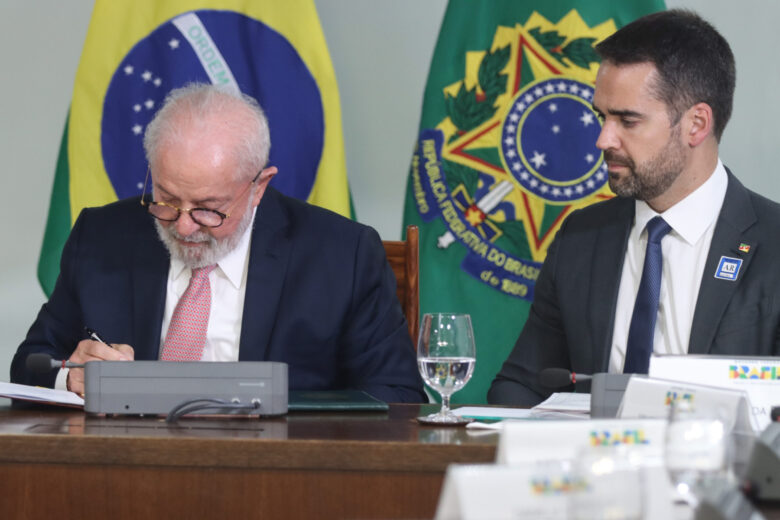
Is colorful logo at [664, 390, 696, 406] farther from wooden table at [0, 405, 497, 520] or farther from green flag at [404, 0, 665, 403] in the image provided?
green flag at [404, 0, 665, 403]

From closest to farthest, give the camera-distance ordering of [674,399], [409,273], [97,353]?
[674,399] → [97,353] → [409,273]

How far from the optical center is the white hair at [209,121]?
2.32 metres

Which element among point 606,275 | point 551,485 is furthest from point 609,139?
point 551,485

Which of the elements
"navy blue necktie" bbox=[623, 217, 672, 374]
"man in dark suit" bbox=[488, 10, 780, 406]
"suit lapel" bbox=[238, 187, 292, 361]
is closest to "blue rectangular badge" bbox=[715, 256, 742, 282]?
"man in dark suit" bbox=[488, 10, 780, 406]

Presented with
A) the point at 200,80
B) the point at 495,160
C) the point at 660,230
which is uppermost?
the point at 200,80

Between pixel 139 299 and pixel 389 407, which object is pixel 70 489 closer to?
pixel 389 407

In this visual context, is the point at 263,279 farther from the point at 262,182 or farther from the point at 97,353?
the point at 97,353

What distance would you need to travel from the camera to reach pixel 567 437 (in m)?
0.96

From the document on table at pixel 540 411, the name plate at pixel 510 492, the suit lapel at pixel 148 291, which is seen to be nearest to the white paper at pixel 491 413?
the document on table at pixel 540 411

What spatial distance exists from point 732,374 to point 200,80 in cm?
238

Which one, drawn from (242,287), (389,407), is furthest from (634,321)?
(242,287)

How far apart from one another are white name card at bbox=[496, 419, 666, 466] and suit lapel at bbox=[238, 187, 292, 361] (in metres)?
1.43

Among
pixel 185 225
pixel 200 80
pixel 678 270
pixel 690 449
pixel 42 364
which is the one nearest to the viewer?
pixel 690 449

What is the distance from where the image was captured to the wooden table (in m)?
1.45
